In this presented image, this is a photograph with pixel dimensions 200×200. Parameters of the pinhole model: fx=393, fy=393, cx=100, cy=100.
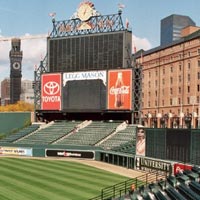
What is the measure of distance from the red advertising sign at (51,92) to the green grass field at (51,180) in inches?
748

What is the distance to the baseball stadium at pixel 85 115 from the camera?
4878 centimetres

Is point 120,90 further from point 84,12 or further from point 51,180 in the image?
point 51,180

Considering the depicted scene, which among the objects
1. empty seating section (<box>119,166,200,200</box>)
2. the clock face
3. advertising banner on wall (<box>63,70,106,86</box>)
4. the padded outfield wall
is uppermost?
the clock face

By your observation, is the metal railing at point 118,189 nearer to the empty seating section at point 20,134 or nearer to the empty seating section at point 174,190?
the empty seating section at point 174,190

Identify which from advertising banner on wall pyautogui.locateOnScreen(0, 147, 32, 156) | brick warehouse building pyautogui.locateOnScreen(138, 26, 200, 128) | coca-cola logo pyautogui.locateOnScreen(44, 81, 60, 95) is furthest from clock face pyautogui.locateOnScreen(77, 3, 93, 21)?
brick warehouse building pyautogui.locateOnScreen(138, 26, 200, 128)

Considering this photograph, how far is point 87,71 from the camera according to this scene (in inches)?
2739

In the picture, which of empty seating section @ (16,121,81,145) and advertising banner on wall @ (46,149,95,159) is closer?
advertising banner on wall @ (46,149,95,159)

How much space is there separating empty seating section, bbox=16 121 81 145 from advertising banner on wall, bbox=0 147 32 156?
316 centimetres

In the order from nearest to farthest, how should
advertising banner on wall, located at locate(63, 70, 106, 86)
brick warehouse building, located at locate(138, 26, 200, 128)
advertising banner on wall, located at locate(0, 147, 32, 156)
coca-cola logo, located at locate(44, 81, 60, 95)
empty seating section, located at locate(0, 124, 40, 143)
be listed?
advertising banner on wall, located at locate(0, 147, 32, 156), advertising banner on wall, located at locate(63, 70, 106, 86), coca-cola logo, located at locate(44, 81, 60, 95), empty seating section, located at locate(0, 124, 40, 143), brick warehouse building, located at locate(138, 26, 200, 128)

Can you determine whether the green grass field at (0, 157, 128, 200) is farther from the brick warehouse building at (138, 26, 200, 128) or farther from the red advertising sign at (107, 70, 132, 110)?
the brick warehouse building at (138, 26, 200, 128)

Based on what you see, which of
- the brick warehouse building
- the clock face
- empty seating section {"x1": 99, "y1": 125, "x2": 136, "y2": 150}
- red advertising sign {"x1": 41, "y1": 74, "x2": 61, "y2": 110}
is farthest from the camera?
the brick warehouse building

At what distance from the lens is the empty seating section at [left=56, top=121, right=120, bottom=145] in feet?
214

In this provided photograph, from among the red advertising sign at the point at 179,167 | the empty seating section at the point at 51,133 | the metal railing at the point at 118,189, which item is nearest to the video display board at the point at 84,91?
the empty seating section at the point at 51,133

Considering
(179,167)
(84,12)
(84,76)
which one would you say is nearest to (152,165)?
(179,167)
